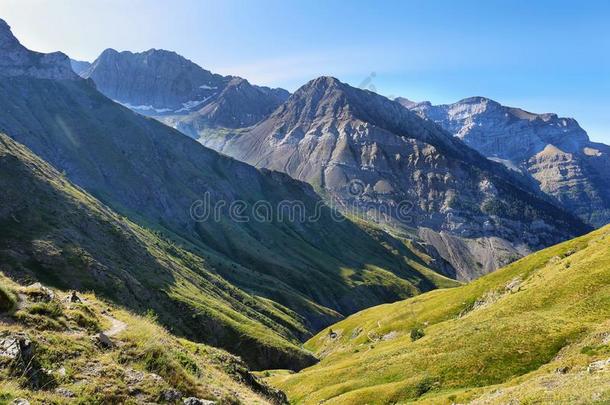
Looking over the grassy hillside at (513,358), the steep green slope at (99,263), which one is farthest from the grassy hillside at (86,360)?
the steep green slope at (99,263)

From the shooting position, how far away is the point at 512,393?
2819 centimetres

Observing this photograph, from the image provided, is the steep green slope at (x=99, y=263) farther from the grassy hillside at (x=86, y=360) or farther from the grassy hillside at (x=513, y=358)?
the grassy hillside at (x=86, y=360)

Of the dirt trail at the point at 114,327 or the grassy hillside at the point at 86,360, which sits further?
the dirt trail at the point at 114,327

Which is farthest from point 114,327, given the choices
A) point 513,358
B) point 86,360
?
point 513,358

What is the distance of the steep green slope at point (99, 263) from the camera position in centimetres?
9119

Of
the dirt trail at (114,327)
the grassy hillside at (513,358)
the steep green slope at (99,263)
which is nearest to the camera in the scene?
the dirt trail at (114,327)

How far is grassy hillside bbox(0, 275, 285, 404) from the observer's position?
16.8 metres

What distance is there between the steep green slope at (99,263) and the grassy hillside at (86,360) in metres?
68.6

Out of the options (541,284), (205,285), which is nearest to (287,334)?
(205,285)

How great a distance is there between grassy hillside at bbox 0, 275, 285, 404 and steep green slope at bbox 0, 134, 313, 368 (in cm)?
6864

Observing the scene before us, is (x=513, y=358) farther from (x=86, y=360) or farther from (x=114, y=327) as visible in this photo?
(x=86, y=360)

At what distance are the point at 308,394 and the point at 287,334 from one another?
99036 millimetres

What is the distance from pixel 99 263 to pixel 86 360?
8943 centimetres

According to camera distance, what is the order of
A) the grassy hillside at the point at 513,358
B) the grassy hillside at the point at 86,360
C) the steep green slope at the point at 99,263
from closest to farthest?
1. the grassy hillside at the point at 86,360
2. the grassy hillside at the point at 513,358
3. the steep green slope at the point at 99,263
